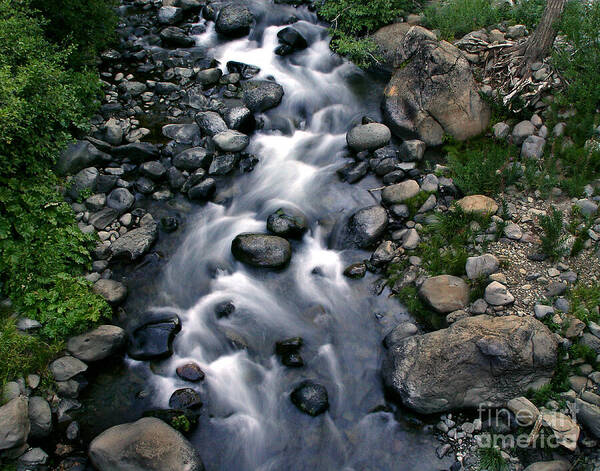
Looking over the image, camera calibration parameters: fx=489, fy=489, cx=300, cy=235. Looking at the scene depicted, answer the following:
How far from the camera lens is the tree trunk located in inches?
359

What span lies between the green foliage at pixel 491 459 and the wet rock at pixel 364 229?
367cm

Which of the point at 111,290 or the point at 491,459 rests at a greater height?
the point at 491,459

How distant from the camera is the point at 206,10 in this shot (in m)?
13.8

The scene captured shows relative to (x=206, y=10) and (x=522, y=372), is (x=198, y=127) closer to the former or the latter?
(x=206, y=10)

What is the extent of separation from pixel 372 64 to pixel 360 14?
4.23 feet

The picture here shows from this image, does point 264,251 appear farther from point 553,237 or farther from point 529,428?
point 529,428

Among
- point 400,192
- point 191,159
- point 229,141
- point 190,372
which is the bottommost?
point 190,372

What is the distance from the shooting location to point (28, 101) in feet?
26.3

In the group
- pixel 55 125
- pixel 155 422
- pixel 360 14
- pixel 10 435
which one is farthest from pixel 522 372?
pixel 360 14

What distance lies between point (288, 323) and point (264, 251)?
1.32 meters

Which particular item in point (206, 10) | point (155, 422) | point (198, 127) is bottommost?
point (155, 422)

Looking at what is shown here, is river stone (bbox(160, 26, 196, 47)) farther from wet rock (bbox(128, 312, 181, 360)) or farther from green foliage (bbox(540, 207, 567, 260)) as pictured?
green foliage (bbox(540, 207, 567, 260))

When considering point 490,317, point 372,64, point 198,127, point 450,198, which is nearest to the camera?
point 490,317

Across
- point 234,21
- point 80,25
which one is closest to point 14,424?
point 80,25
